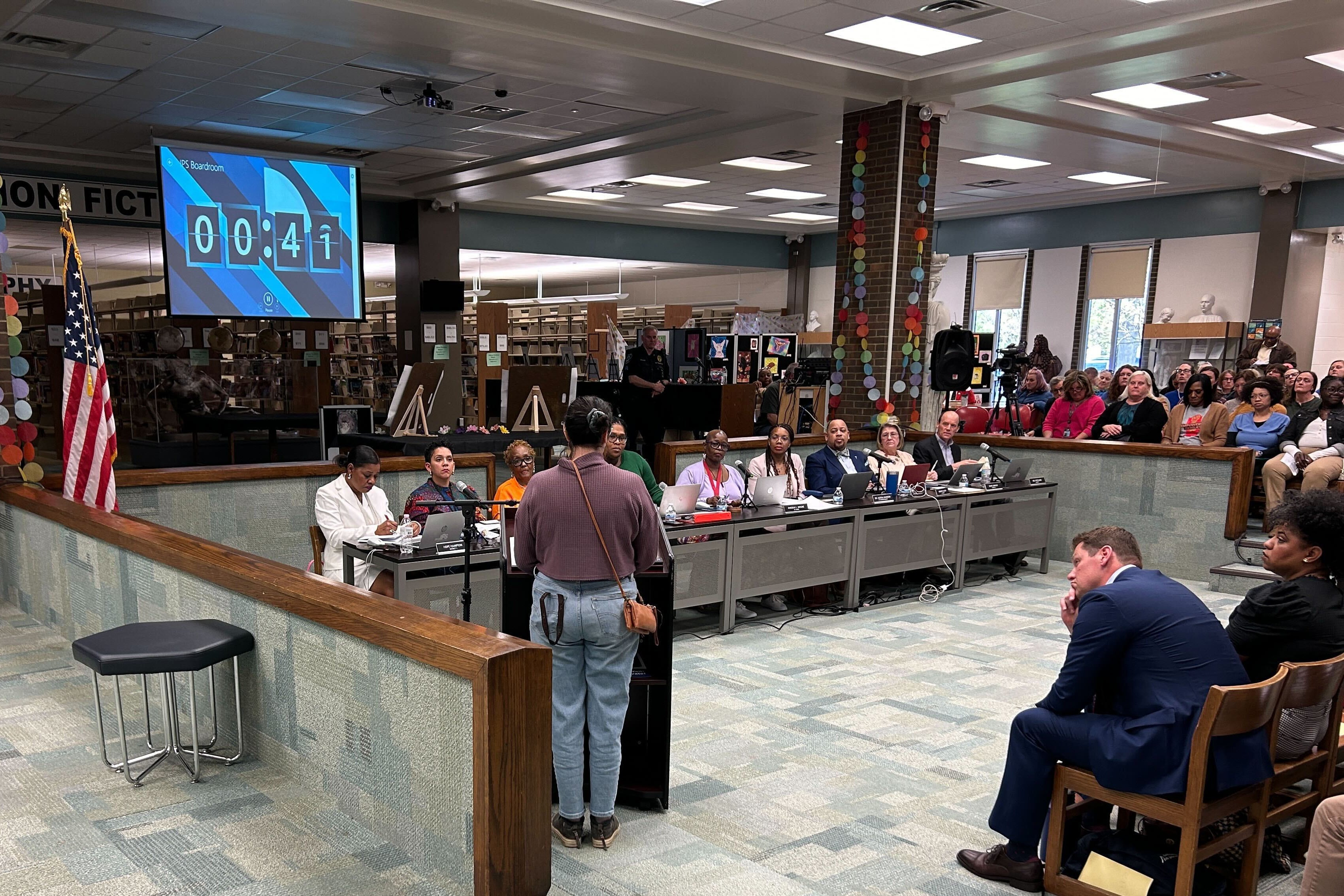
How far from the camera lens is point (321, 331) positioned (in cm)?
1326

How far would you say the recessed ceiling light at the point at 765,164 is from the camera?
1135 cm

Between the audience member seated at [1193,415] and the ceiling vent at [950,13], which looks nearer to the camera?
the ceiling vent at [950,13]

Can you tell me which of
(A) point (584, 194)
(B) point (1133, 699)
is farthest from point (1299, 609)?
(A) point (584, 194)

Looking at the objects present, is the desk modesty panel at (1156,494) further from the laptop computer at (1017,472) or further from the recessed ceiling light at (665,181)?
the recessed ceiling light at (665,181)

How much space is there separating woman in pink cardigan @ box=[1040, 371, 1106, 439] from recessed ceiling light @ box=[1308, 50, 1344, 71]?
2.94 metres

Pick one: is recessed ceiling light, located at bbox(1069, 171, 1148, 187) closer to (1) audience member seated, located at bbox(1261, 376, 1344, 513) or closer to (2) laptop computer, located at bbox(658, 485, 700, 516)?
(1) audience member seated, located at bbox(1261, 376, 1344, 513)

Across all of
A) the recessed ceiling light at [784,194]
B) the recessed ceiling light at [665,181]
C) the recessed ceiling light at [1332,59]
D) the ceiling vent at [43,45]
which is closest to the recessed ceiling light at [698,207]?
the recessed ceiling light at [784,194]

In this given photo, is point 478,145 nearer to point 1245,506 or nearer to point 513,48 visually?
point 513,48

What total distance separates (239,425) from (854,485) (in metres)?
7.61

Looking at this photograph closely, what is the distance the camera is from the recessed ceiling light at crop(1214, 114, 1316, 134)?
9.56 m

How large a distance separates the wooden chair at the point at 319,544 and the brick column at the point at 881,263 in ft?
16.4

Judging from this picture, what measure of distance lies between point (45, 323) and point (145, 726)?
965cm

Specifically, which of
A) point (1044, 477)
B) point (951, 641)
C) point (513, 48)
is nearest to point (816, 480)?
point (951, 641)

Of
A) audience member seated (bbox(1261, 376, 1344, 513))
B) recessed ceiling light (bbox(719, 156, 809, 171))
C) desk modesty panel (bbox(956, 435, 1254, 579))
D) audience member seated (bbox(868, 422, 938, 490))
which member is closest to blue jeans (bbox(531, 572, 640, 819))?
audience member seated (bbox(868, 422, 938, 490))
